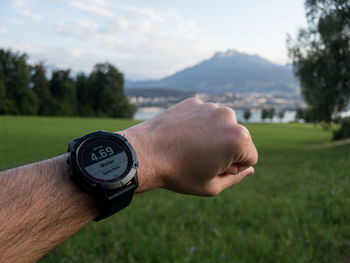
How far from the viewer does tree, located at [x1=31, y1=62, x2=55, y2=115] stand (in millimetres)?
69438

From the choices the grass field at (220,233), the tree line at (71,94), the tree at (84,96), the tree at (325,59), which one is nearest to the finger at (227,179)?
the grass field at (220,233)

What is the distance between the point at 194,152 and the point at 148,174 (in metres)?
0.26

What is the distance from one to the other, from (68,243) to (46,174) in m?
1.71

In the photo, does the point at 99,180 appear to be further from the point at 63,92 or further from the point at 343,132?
the point at 63,92

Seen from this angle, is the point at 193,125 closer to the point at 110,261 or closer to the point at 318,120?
the point at 110,261

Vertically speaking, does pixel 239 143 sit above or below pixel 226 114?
below

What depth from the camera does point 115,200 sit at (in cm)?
128

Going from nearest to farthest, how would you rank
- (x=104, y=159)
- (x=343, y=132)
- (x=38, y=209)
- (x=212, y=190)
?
1. (x=38, y=209)
2. (x=104, y=159)
3. (x=212, y=190)
4. (x=343, y=132)

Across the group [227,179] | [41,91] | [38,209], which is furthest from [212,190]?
[41,91]

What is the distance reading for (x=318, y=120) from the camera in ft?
66.8

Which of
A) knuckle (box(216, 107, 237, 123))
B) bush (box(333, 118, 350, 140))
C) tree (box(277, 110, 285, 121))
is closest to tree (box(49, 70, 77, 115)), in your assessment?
bush (box(333, 118, 350, 140))

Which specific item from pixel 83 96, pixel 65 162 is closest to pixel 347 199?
pixel 65 162

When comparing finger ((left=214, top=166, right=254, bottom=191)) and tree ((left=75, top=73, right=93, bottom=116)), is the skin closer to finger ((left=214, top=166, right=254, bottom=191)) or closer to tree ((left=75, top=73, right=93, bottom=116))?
finger ((left=214, top=166, right=254, bottom=191))

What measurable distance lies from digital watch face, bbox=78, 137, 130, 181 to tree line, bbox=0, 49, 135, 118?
68280 millimetres
